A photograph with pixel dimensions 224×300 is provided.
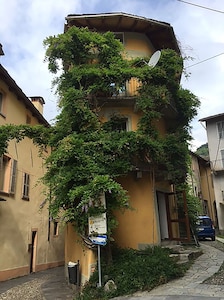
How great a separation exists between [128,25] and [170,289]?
11484 mm

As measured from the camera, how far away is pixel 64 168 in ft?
29.7

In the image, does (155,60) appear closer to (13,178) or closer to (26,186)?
(13,178)

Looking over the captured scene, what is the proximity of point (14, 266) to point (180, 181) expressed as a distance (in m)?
8.57

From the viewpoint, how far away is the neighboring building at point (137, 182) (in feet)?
34.6

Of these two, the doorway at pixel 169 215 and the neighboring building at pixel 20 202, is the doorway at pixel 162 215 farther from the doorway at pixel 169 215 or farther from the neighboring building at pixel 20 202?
the neighboring building at pixel 20 202

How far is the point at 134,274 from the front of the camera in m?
7.79

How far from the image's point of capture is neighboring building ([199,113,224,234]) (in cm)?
2528

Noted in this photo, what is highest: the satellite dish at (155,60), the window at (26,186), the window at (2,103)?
the satellite dish at (155,60)

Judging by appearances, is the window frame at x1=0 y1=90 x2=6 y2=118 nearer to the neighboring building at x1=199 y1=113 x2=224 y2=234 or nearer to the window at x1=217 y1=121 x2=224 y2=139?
the neighboring building at x1=199 y1=113 x2=224 y2=234

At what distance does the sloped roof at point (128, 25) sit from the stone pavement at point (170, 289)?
31.4 ft

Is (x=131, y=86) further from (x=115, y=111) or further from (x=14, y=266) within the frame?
(x=14, y=266)

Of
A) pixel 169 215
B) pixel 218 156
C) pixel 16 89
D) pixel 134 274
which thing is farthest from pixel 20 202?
pixel 218 156

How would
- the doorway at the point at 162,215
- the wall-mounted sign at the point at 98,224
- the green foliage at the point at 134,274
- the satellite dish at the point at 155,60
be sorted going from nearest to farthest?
the green foliage at the point at 134,274
the wall-mounted sign at the point at 98,224
the satellite dish at the point at 155,60
the doorway at the point at 162,215

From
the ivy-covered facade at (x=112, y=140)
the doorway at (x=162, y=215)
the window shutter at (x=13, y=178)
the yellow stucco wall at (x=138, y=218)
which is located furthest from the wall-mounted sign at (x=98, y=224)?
the window shutter at (x=13, y=178)
